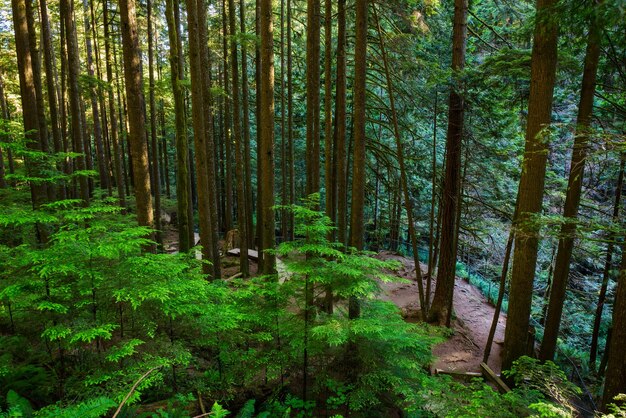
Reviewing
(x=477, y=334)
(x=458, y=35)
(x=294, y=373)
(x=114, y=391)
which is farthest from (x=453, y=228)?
(x=114, y=391)

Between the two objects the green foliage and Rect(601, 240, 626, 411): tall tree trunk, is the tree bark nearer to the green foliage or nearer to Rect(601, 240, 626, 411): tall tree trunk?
the green foliage

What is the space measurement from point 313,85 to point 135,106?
3918 millimetres

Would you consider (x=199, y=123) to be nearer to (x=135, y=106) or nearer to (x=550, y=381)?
(x=135, y=106)

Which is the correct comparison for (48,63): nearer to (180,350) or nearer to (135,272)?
(135,272)

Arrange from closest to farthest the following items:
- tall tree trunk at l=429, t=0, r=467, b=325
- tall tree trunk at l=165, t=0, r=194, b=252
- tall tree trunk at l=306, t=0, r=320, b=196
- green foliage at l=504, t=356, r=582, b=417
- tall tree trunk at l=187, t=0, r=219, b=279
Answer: green foliage at l=504, t=356, r=582, b=417, tall tree trunk at l=306, t=0, r=320, b=196, tall tree trunk at l=187, t=0, r=219, b=279, tall tree trunk at l=165, t=0, r=194, b=252, tall tree trunk at l=429, t=0, r=467, b=325

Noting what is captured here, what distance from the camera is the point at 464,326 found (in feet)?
38.8

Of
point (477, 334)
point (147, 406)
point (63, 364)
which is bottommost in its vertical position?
point (477, 334)

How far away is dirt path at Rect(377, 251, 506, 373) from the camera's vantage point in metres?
9.73

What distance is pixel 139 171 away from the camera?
6.51 m

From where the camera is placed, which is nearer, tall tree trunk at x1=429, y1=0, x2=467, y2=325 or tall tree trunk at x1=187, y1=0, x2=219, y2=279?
tall tree trunk at x1=187, y1=0, x2=219, y2=279

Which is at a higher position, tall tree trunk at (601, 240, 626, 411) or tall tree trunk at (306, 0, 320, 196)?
tall tree trunk at (306, 0, 320, 196)

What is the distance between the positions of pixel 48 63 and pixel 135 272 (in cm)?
1181

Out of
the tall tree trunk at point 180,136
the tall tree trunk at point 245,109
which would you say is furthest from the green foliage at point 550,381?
the tall tree trunk at point 245,109

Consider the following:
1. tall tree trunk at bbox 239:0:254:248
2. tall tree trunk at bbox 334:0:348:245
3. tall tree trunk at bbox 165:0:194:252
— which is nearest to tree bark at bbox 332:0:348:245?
tall tree trunk at bbox 334:0:348:245
